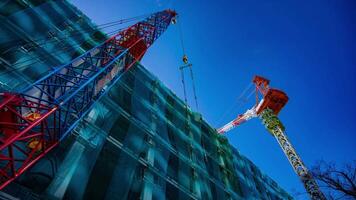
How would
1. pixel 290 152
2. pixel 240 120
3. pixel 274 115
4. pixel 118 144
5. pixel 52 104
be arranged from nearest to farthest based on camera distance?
1. pixel 52 104
2. pixel 118 144
3. pixel 290 152
4. pixel 274 115
5. pixel 240 120

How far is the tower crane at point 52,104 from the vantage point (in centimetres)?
650

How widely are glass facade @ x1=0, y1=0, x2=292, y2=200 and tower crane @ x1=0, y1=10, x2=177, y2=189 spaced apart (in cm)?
46

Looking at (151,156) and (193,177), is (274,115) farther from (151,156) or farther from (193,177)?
(151,156)

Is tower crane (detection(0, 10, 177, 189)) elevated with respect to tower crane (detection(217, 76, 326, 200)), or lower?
lower

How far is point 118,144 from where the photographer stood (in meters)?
10.9

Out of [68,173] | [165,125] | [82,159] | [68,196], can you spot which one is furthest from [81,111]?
[165,125]

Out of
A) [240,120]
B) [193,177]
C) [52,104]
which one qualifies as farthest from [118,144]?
[240,120]

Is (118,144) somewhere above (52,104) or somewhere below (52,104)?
above

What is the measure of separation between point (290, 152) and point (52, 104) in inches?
863

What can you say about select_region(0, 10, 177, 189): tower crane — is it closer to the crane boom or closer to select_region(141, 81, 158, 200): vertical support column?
select_region(141, 81, 158, 200): vertical support column

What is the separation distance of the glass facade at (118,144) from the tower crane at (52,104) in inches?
18.1

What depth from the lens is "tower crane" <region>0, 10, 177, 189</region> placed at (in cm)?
650

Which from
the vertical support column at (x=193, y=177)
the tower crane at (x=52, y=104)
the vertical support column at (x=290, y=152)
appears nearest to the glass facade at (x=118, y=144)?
the vertical support column at (x=193, y=177)

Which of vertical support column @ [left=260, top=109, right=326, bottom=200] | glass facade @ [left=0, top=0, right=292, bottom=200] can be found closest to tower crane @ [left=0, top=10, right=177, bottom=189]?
glass facade @ [left=0, top=0, right=292, bottom=200]
